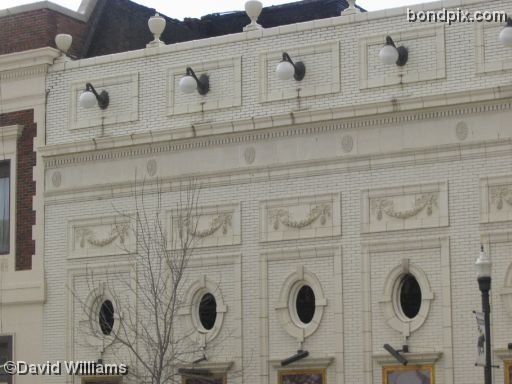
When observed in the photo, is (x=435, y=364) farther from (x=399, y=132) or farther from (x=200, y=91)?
(x=200, y=91)

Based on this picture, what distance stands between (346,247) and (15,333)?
26.5 ft

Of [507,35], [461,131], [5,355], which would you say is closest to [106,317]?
[5,355]

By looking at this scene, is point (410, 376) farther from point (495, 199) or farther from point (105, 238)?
point (105, 238)

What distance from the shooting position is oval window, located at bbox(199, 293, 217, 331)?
31.4m

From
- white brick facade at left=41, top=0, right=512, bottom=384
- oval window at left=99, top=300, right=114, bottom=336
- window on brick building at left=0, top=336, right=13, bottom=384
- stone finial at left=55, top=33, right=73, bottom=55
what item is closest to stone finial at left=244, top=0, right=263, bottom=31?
white brick facade at left=41, top=0, right=512, bottom=384

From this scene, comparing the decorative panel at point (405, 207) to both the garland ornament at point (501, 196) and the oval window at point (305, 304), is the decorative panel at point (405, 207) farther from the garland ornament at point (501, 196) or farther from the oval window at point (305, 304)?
the oval window at point (305, 304)

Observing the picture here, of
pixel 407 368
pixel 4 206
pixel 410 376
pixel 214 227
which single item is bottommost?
pixel 410 376

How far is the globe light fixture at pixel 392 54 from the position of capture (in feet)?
96.6

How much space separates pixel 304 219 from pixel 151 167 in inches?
152

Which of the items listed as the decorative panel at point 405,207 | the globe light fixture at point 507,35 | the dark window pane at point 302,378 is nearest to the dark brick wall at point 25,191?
the dark window pane at point 302,378

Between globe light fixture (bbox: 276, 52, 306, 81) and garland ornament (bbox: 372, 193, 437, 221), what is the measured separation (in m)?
3.10

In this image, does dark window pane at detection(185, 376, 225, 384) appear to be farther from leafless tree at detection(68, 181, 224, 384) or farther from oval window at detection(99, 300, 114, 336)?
oval window at detection(99, 300, 114, 336)

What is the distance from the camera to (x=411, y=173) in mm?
29328

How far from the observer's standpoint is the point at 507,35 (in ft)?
92.8
